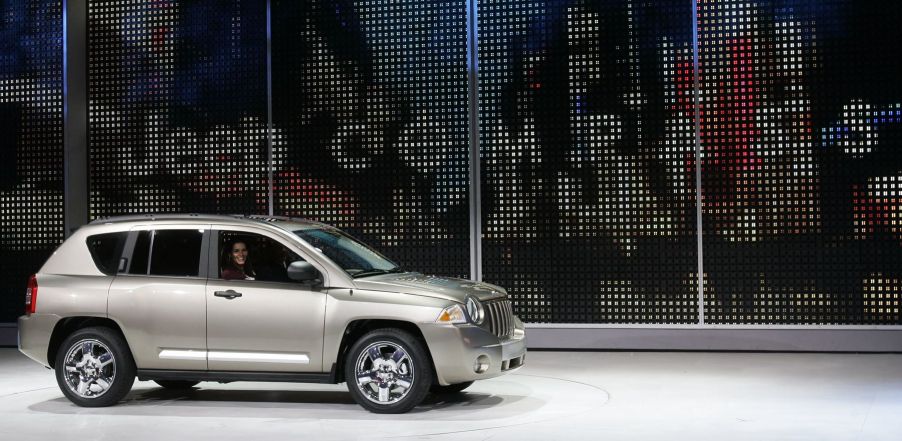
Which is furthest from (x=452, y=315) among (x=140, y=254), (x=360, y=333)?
(x=140, y=254)

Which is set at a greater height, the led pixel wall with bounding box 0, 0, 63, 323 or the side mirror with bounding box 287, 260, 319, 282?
the led pixel wall with bounding box 0, 0, 63, 323

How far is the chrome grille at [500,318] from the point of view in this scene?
9633 mm

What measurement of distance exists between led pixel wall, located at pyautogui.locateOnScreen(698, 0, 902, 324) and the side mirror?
627 cm

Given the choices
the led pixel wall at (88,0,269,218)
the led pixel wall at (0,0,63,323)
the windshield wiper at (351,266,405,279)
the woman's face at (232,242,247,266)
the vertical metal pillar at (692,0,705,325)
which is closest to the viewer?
the windshield wiper at (351,266,405,279)

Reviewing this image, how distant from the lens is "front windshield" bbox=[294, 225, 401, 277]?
395 inches

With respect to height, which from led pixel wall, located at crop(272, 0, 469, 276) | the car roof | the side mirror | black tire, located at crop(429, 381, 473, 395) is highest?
led pixel wall, located at crop(272, 0, 469, 276)

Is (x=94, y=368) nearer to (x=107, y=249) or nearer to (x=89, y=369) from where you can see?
(x=89, y=369)

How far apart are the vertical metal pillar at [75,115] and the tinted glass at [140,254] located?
5982 millimetres

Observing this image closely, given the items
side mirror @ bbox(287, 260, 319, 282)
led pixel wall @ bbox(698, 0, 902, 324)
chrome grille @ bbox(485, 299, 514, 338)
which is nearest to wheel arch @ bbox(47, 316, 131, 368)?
side mirror @ bbox(287, 260, 319, 282)

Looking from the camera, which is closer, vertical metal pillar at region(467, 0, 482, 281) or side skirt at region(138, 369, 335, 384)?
side skirt at region(138, 369, 335, 384)

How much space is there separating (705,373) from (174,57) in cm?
855

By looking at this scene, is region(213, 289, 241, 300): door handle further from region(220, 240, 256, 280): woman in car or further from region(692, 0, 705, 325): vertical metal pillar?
region(692, 0, 705, 325): vertical metal pillar

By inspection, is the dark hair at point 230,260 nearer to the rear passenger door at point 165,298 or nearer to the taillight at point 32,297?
the rear passenger door at point 165,298

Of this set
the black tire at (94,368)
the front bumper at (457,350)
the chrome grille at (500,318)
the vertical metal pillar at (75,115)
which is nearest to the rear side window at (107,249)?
the black tire at (94,368)
